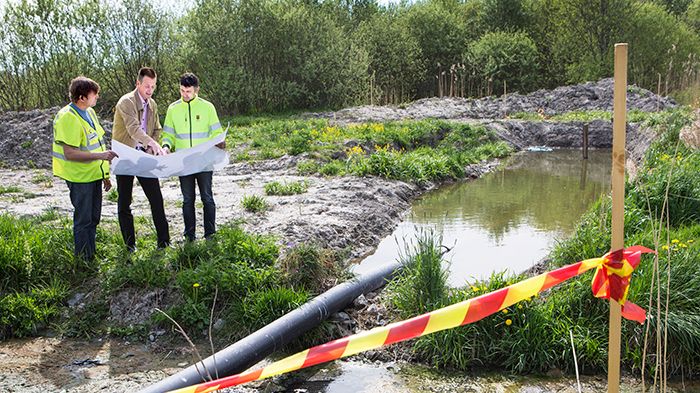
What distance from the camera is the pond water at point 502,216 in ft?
26.5

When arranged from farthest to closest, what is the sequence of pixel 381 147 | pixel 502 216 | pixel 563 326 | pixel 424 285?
pixel 381 147 < pixel 502 216 < pixel 424 285 < pixel 563 326

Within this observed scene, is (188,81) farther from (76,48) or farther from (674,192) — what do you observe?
(76,48)

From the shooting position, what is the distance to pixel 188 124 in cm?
698

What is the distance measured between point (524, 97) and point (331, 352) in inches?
1121

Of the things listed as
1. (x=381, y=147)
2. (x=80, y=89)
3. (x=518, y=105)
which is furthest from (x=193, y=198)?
(x=518, y=105)

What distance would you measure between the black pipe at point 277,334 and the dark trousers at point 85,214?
2401 mm

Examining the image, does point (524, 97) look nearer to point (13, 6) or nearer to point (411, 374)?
point (13, 6)

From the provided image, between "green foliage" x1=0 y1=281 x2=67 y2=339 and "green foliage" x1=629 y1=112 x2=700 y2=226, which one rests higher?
"green foliage" x1=629 y1=112 x2=700 y2=226

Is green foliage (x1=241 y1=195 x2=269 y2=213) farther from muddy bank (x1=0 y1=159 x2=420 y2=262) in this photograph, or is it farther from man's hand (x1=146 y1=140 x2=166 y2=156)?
man's hand (x1=146 y1=140 x2=166 y2=156)

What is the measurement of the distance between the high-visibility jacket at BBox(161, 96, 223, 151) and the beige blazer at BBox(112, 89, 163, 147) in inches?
7.3

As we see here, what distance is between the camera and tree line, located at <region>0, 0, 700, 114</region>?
24.2 meters

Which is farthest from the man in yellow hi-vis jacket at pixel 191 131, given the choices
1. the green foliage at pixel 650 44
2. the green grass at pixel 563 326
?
the green foliage at pixel 650 44

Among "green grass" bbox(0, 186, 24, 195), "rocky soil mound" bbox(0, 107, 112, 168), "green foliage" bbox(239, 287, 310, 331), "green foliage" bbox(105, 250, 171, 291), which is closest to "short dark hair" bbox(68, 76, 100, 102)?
"green foliage" bbox(105, 250, 171, 291)

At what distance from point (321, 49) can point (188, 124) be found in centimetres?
2382
